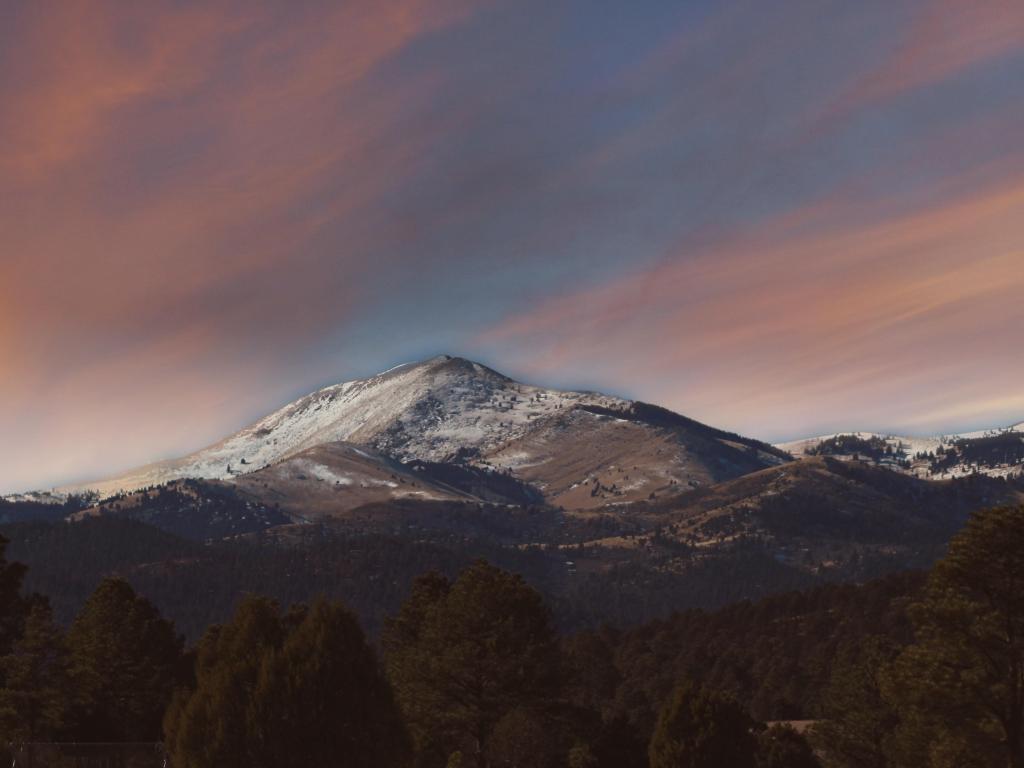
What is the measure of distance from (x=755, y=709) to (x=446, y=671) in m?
126

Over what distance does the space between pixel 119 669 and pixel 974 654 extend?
7181 centimetres

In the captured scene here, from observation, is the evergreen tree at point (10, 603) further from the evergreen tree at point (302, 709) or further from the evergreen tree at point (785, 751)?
the evergreen tree at point (785, 751)

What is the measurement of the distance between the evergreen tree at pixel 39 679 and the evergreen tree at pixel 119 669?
9.36 feet

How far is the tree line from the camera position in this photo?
53.2m

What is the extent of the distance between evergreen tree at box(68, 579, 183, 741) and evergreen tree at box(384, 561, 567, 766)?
85.6ft

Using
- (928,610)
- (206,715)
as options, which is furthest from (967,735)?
(206,715)

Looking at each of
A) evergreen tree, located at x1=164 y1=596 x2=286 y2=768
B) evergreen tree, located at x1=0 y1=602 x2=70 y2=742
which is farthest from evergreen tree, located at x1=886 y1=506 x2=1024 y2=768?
evergreen tree, located at x1=0 y1=602 x2=70 y2=742

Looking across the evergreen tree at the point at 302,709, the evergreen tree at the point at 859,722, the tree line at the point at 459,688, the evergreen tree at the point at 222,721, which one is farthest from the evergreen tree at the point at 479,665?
the evergreen tree at the point at 859,722

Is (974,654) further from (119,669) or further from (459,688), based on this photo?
(119,669)

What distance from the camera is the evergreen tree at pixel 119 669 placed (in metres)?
99.2

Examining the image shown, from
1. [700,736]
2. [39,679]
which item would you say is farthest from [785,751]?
[39,679]

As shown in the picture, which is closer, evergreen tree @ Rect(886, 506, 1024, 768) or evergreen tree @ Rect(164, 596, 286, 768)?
evergreen tree @ Rect(164, 596, 286, 768)

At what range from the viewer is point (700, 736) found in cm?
8481

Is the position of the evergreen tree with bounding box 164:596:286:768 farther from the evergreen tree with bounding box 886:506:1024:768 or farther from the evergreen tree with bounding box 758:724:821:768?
the evergreen tree with bounding box 758:724:821:768
